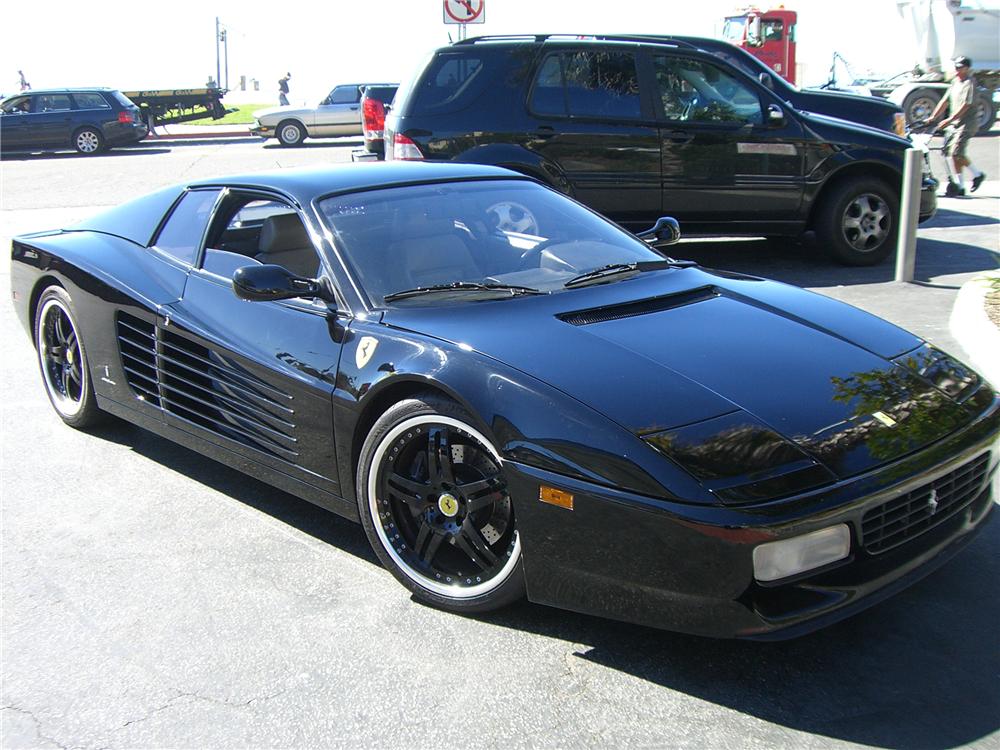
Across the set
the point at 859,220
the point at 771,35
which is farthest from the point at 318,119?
the point at 859,220

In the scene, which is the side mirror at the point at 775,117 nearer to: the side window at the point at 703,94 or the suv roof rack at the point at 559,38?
the side window at the point at 703,94

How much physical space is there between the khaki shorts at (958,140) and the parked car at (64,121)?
18583mm

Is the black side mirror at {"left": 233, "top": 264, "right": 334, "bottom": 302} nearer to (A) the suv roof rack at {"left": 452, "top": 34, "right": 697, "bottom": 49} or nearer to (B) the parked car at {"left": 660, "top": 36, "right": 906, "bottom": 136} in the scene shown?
(A) the suv roof rack at {"left": 452, "top": 34, "right": 697, "bottom": 49}

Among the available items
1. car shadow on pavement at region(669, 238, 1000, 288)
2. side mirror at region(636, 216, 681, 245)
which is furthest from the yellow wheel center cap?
car shadow on pavement at region(669, 238, 1000, 288)

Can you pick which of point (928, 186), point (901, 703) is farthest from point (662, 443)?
point (928, 186)

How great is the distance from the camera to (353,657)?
3.01 m

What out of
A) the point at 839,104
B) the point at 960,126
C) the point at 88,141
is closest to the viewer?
the point at 839,104

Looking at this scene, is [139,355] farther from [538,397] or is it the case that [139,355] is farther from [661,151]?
[661,151]

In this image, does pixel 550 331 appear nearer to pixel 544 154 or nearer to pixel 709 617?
pixel 709 617

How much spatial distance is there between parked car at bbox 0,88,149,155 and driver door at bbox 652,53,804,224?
743 inches

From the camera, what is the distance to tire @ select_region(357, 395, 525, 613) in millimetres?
3078

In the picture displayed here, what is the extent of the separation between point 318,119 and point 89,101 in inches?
209

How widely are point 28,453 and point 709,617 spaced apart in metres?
3.62

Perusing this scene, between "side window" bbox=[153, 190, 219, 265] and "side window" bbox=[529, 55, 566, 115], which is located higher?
"side window" bbox=[529, 55, 566, 115]
